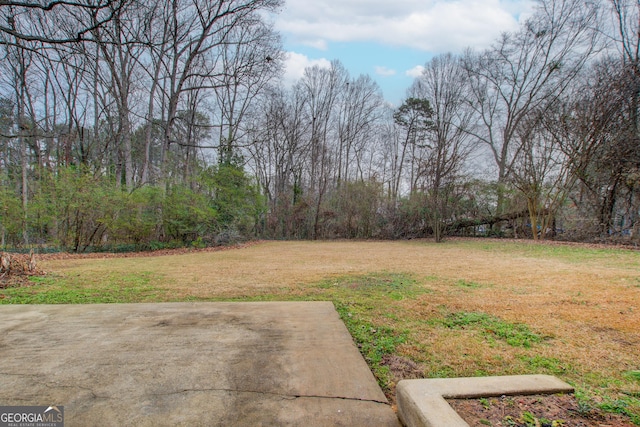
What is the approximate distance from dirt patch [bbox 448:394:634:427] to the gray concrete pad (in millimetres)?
344

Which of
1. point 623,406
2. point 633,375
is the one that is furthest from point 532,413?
point 633,375

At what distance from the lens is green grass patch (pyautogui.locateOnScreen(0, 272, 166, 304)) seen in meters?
3.20

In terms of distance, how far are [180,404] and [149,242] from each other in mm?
9466

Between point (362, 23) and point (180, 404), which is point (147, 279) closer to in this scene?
point (180, 404)

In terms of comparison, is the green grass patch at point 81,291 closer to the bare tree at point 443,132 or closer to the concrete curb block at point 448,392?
the concrete curb block at point 448,392

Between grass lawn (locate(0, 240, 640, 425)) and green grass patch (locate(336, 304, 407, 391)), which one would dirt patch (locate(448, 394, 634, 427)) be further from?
green grass patch (locate(336, 304, 407, 391))

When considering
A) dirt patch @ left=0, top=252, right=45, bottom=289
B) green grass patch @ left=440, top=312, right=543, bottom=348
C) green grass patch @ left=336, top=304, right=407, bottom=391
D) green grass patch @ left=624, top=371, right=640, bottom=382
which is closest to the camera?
green grass patch @ left=624, top=371, right=640, bottom=382

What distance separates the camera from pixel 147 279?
448 centimetres

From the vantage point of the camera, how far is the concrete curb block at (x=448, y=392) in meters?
1.09

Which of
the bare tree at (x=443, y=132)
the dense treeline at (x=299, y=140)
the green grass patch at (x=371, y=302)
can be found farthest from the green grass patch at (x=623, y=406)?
the bare tree at (x=443, y=132)

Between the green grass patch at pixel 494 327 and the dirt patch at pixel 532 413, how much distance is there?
0.86 m

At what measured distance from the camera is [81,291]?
3625 millimetres

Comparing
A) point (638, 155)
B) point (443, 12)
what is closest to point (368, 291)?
point (443, 12)

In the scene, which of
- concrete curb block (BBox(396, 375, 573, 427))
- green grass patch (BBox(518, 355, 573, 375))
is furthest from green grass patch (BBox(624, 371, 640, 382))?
concrete curb block (BBox(396, 375, 573, 427))
